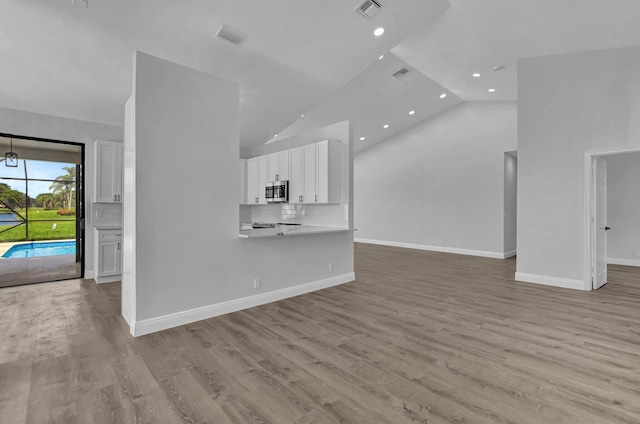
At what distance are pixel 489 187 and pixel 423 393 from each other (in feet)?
23.7

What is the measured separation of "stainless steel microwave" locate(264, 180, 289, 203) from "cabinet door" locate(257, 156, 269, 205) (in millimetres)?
265

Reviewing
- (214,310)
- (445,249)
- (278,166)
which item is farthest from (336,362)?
(445,249)

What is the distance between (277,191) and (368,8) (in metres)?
3.45

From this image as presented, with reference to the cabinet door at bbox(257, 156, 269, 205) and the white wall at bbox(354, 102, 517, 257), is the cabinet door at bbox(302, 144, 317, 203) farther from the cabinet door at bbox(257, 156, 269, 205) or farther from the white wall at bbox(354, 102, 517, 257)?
the white wall at bbox(354, 102, 517, 257)

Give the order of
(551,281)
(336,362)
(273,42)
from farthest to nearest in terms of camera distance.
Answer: (551,281) → (273,42) → (336,362)

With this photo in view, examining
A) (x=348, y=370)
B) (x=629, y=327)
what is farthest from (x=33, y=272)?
(x=629, y=327)

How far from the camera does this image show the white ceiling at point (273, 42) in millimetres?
3539

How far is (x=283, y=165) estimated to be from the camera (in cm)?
627

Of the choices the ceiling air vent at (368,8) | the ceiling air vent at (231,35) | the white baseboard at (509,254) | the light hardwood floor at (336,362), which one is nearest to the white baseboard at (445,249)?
the white baseboard at (509,254)

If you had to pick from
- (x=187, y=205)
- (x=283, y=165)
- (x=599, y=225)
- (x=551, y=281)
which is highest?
(x=283, y=165)

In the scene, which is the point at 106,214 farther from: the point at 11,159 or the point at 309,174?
the point at 309,174

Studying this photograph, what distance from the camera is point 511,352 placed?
2.77 m

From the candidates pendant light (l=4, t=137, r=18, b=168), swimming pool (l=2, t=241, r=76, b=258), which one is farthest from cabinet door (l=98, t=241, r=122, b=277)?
swimming pool (l=2, t=241, r=76, b=258)

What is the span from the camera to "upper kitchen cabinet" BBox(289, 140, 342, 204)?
5238 millimetres
